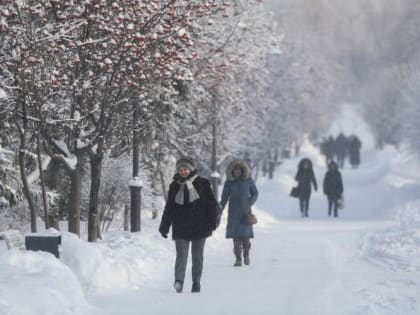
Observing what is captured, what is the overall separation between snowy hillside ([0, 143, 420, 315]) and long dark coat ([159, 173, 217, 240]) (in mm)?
697

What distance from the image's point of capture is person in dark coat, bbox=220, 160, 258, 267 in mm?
14031

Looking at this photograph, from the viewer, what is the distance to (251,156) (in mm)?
48781

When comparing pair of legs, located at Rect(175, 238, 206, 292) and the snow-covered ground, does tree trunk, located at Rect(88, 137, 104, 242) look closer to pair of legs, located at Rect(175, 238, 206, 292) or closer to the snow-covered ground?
the snow-covered ground

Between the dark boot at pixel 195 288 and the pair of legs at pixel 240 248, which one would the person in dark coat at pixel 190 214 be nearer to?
the dark boot at pixel 195 288

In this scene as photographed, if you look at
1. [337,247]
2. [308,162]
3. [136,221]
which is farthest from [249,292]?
[308,162]

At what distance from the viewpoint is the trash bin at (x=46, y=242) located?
32.8 feet

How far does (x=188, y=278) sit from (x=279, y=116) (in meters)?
41.6

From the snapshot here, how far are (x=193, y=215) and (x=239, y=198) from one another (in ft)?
12.2

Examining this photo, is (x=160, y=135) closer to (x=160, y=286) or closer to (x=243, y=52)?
(x=243, y=52)

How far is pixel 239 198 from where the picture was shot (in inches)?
557

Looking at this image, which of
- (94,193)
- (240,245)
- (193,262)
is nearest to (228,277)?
(193,262)

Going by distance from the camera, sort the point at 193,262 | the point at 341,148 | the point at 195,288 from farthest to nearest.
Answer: the point at 341,148
the point at 193,262
the point at 195,288

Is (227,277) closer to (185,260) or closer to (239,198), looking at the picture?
(185,260)

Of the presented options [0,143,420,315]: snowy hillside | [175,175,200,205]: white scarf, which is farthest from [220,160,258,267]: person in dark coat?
[175,175,200,205]: white scarf
